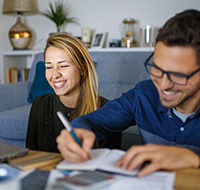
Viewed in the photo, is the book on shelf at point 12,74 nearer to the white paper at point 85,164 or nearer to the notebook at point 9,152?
the notebook at point 9,152

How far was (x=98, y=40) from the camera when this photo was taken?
361cm

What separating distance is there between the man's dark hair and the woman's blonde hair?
2.22 feet

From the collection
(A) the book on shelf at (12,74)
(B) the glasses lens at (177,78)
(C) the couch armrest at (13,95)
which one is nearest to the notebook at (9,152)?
(B) the glasses lens at (177,78)

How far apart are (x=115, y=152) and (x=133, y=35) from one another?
2.76m

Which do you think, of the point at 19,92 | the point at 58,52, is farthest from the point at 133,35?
the point at 58,52

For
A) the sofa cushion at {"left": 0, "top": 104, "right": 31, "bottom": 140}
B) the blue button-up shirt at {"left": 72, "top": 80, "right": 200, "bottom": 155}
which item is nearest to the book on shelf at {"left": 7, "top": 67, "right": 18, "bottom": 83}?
the sofa cushion at {"left": 0, "top": 104, "right": 31, "bottom": 140}

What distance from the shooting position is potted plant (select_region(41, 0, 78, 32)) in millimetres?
3758

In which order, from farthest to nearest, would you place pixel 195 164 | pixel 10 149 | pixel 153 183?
pixel 10 149
pixel 195 164
pixel 153 183

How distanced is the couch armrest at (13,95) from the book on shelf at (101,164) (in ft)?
5.97

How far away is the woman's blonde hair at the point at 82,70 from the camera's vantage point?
1.62 meters

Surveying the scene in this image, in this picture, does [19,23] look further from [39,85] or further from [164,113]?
[164,113]

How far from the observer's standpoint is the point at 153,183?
2.28 feet

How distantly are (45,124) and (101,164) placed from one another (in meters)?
0.94

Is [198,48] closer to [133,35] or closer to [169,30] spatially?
[169,30]
